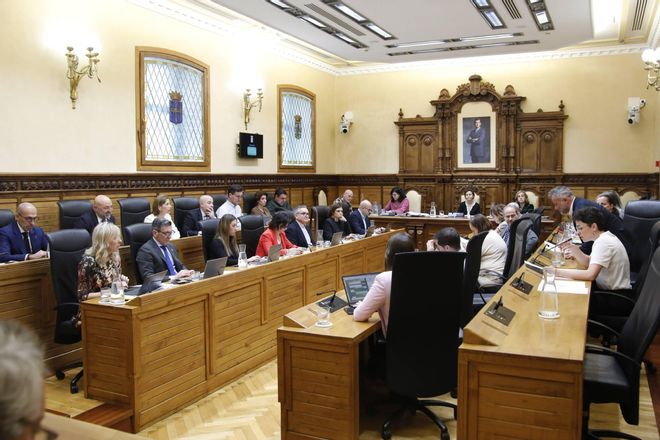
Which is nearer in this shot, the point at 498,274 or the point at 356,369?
the point at 356,369

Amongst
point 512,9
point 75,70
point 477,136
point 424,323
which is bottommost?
point 424,323

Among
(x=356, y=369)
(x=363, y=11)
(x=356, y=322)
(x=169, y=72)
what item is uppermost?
(x=363, y=11)

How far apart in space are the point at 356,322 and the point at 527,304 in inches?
40.5

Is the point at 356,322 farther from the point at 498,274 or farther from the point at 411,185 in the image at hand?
the point at 411,185

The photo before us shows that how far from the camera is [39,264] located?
14.9 feet

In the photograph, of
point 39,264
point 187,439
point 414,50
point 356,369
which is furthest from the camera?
point 414,50

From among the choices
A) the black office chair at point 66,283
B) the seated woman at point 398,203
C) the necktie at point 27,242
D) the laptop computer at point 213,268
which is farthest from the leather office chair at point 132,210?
the seated woman at point 398,203

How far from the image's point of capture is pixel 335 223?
25.0ft

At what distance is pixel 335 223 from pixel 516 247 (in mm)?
2741

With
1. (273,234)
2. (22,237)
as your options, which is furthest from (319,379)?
(22,237)

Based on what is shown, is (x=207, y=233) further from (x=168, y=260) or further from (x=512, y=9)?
(x=512, y=9)

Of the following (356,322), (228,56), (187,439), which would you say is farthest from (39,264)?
(228,56)

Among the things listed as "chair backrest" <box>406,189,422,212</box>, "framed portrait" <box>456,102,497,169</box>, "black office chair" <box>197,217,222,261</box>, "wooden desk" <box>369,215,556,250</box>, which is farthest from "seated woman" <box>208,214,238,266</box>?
"framed portrait" <box>456,102,497,169</box>

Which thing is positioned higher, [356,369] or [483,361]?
[483,361]
